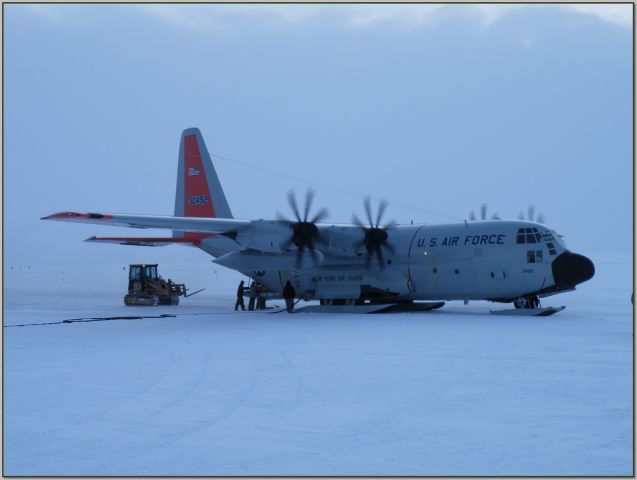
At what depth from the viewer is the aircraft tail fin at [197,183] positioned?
2777cm

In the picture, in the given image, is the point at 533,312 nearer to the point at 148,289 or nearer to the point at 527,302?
the point at 527,302

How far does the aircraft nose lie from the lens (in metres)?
20.2

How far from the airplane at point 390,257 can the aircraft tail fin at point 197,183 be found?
80.9 inches

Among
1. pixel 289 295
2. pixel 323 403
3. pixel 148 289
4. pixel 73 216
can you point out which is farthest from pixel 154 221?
pixel 323 403

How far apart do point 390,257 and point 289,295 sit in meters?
3.46

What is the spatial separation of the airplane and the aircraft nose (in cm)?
3

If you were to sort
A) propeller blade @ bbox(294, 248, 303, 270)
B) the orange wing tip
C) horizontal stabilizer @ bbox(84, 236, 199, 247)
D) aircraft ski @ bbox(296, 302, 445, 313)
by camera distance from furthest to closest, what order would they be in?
horizontal stabilizer @ bbox(84, 236, 199, 247), aircraft ski @ bbox(296, 302, 445, 313), propeller blade @ bbox(294, 248, 303, 270), the orange wing tip

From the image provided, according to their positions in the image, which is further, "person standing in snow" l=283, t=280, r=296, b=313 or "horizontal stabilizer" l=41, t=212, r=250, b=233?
"person standing in snow" l=283, t=280, r=296, b=313

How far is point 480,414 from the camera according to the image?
26.7 ft

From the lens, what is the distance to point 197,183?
28.0 metres

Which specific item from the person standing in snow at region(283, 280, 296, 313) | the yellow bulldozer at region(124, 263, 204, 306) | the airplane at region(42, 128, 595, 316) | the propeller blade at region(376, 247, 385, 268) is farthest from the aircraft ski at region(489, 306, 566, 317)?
the yellow bulldozer at region(124, 263, 204, 306)

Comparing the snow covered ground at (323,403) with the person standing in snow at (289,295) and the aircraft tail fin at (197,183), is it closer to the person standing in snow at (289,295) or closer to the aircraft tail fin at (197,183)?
the person standing in snow at (289,295)

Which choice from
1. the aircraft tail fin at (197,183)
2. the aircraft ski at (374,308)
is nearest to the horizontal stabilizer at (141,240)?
the aircraft tail fin at (197,183)

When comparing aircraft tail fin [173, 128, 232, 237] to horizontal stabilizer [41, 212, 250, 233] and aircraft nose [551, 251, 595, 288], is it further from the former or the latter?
aircraft nose [551, 251, 595, 288]
